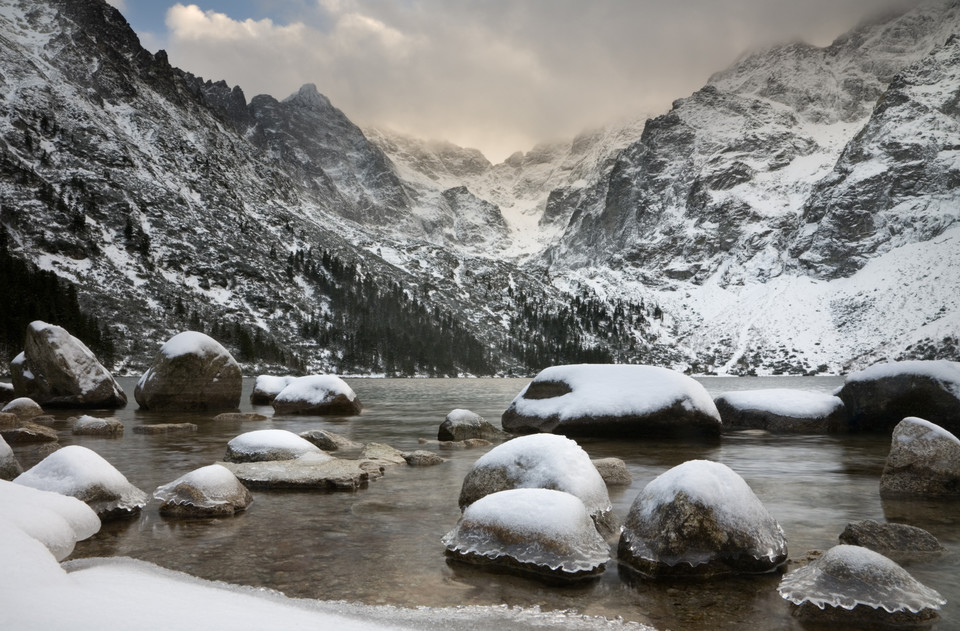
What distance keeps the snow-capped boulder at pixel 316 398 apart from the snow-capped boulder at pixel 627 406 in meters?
11.7

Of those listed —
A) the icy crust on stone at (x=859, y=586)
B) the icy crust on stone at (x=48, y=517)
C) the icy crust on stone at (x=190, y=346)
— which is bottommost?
the icy crust on stone at (x=859, y=586)

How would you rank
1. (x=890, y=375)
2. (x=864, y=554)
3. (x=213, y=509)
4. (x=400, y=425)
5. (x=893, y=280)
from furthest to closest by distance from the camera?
(x=893, y=280), (x=400, y=425), (x=890, y=375), (x=213, y=509), (x=864, y=554)

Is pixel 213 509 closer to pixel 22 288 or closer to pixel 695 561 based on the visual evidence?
pixel 695 561

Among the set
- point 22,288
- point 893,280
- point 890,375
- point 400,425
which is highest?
point 893,280

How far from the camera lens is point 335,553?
21.1 ft

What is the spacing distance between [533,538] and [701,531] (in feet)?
5.43

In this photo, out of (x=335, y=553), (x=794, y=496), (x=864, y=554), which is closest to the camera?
(x=864, y=554)

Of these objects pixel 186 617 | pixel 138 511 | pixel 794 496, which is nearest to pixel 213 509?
pixel 138 511

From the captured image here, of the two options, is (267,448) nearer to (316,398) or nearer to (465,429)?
(465,429)

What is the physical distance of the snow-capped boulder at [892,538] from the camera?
261 inches

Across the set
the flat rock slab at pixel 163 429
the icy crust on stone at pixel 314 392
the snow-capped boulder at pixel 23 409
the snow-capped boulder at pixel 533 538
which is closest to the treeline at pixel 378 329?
the icy crust on stone at pixel 314 392

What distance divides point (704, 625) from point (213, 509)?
20.2ft

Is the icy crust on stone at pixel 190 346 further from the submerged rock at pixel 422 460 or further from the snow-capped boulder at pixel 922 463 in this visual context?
the snow-capped boulder at pixel 922 463

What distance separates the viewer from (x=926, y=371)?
1808cm
